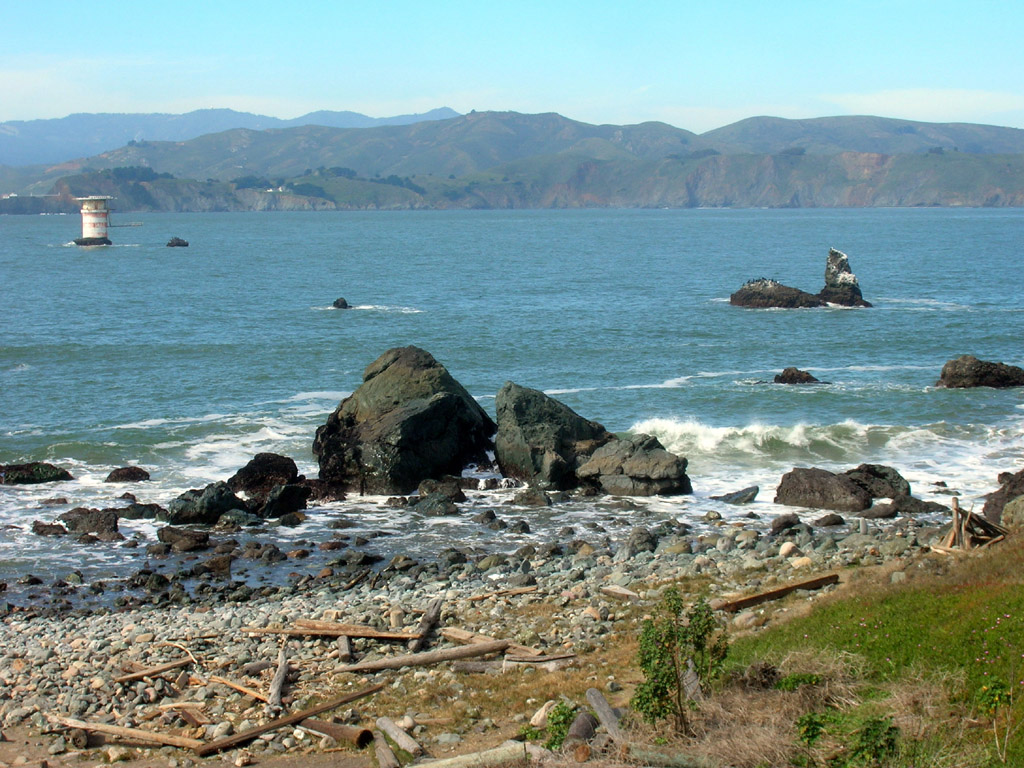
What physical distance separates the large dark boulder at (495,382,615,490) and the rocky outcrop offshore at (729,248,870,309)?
39.0 meters

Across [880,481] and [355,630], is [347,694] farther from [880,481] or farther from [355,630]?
[880,481]

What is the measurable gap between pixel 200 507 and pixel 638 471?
11005mm

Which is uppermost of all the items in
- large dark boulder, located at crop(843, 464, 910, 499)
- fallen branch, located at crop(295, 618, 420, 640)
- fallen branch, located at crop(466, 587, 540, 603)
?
large dark boulder, located at crop(843, 464, 910, 499)

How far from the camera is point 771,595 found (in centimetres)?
1642

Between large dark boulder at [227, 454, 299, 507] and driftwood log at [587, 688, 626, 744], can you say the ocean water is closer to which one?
large dark boulder at [227, 454, 299, 507]

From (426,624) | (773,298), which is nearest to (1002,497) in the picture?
(426,624)

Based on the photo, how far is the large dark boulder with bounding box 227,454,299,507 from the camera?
88.1 feet

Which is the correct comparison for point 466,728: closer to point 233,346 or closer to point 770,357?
point 770,357

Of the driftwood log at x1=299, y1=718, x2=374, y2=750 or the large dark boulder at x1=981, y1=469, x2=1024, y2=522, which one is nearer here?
the driftwood log at x1=299, y1=718, x2=374, y2=750

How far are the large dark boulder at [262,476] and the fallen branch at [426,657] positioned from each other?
12.7 metres

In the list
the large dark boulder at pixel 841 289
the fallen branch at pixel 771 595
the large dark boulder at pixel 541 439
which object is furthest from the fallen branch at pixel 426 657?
the large dark boulder at pixel 841 289

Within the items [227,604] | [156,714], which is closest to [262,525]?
[227,604]

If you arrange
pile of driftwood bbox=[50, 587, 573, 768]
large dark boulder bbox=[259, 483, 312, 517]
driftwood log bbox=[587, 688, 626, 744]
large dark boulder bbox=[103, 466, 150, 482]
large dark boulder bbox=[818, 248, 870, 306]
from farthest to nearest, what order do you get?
large dark boulder bbox=[818, 248, 870, 306] → large dark boulder bbox=[103, 466, 150, 482] → large dark boulder bbox=[259, 483, 312, 517] → pile of driftwood bbox=[50, 587, 573, 768] → driftwood log bbox=[587, 688, 626, 744]

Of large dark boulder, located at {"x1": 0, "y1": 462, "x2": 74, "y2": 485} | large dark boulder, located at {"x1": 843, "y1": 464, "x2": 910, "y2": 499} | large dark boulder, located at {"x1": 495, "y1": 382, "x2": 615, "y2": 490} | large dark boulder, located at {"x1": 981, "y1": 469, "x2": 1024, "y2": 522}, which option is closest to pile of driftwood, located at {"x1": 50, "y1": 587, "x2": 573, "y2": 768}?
large dark boulder, located at {"x1": 495, "y1": 382, "x2": 615, "y2": 490}
